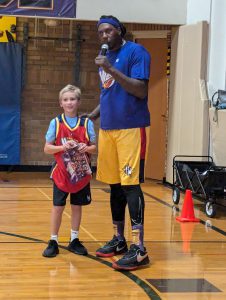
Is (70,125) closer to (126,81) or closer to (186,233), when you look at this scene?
(126,81)

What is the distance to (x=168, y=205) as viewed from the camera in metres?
7.80

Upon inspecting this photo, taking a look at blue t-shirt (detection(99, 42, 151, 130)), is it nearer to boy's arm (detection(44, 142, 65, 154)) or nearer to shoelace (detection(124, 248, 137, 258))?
boy's arm (detection(44, 142, 65, 154))

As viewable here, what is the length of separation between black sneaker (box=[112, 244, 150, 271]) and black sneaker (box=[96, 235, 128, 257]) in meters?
0.33

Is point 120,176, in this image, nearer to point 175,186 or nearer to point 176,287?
point 176,287

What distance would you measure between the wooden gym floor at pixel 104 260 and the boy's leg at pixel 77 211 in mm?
64

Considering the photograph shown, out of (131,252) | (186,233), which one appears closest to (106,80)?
(131,252)

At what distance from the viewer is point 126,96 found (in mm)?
4656

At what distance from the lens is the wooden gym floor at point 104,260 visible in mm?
4066

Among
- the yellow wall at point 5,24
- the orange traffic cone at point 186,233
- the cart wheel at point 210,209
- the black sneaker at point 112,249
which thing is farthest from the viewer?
the yellow wall at point 5,24

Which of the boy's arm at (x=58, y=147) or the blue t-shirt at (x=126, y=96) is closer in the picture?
the blue t-shirt at (x=126, y=96)

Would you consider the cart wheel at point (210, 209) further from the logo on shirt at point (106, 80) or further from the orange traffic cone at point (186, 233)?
the logo on shirt at point (106, 80)

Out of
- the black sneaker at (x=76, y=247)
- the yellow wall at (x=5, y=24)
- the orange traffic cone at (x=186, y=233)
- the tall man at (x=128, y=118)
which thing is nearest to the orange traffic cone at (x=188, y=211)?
the orange traffic cone at (x=186, y=233)

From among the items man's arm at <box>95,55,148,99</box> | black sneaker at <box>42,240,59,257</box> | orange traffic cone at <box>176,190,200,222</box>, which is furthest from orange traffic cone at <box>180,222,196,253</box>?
man's arm at <box>95,55,148,99</box>

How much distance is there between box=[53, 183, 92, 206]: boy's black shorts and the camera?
4914mm
